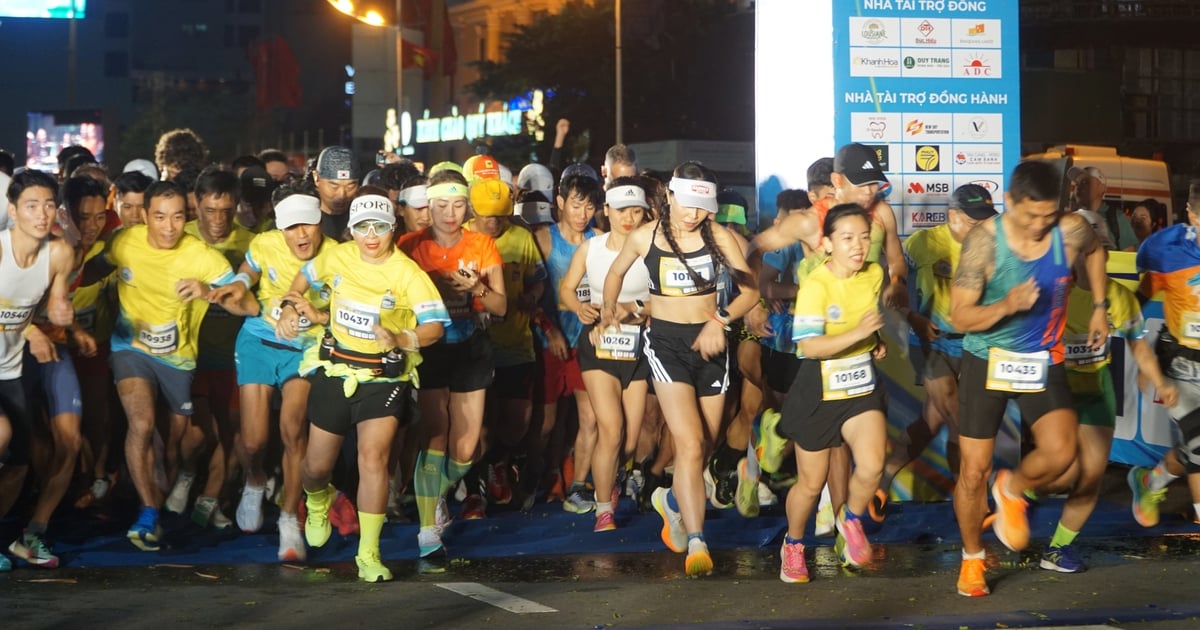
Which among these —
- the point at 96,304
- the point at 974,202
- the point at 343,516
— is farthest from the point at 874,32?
the point at 96,304

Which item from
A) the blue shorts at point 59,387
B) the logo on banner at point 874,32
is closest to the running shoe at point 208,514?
the blue shorts at point 59,387

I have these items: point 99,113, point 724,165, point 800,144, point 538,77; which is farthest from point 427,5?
point 800,144

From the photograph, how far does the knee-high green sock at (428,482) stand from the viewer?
8648mm

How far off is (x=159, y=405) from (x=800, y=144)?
13.7 feet

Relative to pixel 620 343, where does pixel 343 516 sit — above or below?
below

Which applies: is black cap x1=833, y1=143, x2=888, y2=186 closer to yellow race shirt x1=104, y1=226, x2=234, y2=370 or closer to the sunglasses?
the sunglasses

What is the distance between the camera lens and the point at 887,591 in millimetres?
7469

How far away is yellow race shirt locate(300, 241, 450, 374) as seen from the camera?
779cm

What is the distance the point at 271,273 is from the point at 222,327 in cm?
106

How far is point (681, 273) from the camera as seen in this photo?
8.30m

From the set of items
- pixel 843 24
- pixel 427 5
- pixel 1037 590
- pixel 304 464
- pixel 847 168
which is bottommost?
pixel 1037 590

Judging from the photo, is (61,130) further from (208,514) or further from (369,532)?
(369,532)

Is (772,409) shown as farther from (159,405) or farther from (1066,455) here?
(159,405)

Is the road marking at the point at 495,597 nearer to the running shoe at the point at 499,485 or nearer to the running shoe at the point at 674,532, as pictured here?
the running shoe at the point at 674,532
